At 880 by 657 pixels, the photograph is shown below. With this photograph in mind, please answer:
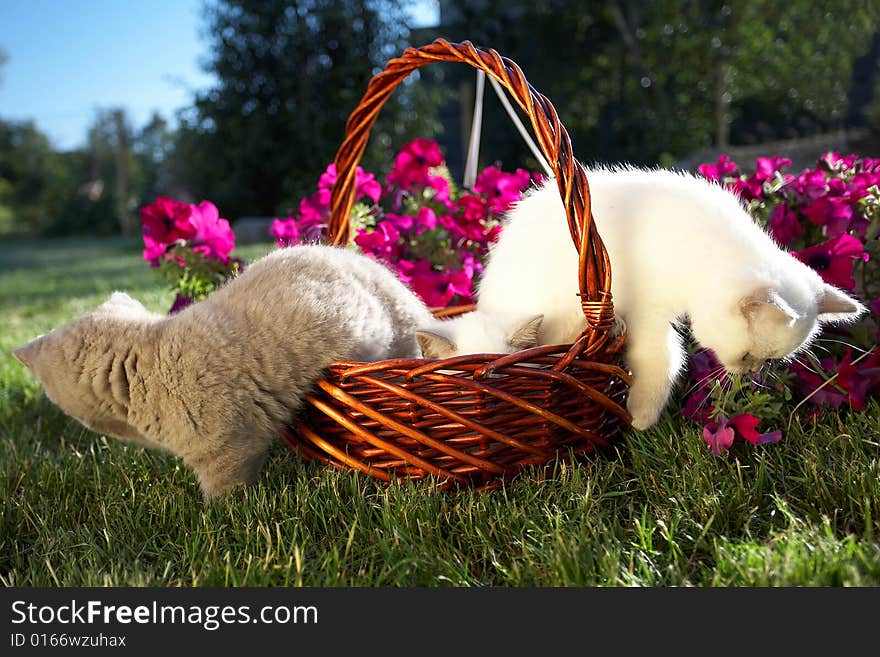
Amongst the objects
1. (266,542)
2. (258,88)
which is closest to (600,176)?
(266,542)

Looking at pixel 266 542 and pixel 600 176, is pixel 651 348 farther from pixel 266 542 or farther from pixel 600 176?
pixel 266 542

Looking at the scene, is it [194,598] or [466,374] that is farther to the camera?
[466,374]

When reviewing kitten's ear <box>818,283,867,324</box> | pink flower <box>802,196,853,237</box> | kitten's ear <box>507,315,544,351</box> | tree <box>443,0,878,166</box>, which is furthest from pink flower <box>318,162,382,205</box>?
tree <box>443,0,878,166</box>

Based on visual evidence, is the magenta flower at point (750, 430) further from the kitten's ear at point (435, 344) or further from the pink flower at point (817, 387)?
the kitten's ear at point (435, 344)

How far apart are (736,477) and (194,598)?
3.13 ft

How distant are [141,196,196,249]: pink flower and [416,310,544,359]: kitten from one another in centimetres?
100

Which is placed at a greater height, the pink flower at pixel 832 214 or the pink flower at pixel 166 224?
the pink flower at pixel 166 224

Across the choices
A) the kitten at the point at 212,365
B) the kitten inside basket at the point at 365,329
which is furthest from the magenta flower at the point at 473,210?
the kitten at the point at 212,365

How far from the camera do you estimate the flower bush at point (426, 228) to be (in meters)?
2.12

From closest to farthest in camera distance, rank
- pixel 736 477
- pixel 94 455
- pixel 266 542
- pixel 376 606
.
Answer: pixel 376 606 → pixel 266 542 → pixel 736 477 → pixel 94 455

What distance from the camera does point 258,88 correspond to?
7820 millimetres

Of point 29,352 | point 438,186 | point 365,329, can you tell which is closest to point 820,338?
point 365,329

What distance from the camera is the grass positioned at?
1.10 meters

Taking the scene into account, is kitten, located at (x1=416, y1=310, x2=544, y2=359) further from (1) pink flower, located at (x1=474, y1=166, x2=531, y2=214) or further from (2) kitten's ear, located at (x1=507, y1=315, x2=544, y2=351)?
(1) pink flower, located at (x1=474, y1=166, x2=531, y2=214)
